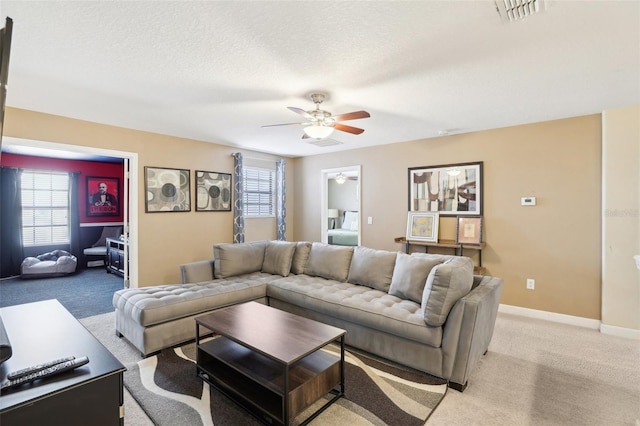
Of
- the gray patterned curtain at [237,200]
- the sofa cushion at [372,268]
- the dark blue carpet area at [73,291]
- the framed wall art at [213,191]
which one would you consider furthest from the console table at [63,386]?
the gray patterned curtain at [237,200]

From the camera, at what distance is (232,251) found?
4.05 meters

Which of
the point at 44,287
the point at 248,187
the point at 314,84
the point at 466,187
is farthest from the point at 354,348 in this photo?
the point at 44,287

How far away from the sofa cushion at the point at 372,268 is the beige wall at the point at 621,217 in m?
2.43

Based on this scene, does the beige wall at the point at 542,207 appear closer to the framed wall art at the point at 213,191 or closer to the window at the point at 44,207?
the framed wall art at the point at 213,191

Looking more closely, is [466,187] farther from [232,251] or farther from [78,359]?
[78,359]

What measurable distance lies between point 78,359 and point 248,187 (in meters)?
4.73

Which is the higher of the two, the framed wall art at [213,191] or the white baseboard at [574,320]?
the framed wall art at [213,191]

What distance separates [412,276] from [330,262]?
1176 millimetres

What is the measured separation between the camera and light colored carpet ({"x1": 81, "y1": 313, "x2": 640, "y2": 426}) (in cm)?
198

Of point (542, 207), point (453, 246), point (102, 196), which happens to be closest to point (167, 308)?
point (453, 246)

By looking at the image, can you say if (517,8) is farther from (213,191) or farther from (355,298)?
(213,191)

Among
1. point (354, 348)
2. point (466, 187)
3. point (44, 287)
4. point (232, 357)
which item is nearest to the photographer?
point (232, 357)

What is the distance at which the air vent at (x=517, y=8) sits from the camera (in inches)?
65.4

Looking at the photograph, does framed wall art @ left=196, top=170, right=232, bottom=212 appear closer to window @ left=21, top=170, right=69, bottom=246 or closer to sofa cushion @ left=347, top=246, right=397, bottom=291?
sofa cushion @ left=347, top=246, right=397, bottom=291
